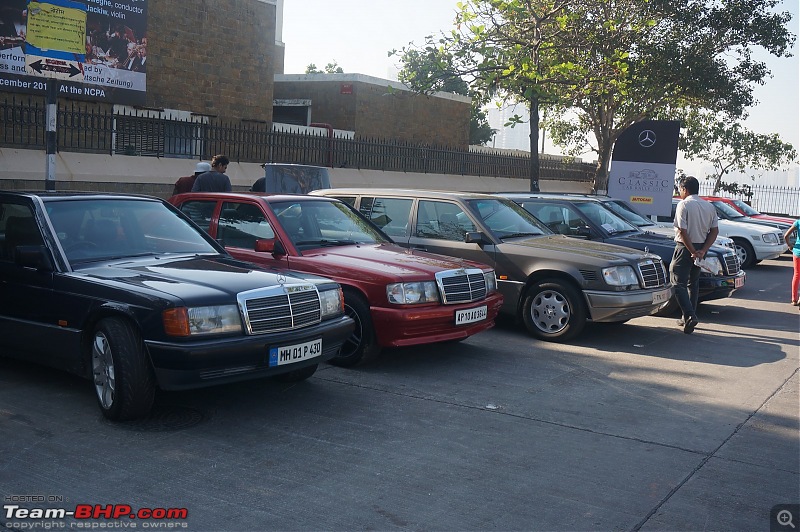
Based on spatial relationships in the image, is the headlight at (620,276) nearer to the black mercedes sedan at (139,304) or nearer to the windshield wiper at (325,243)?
the windshield wiper at (325,243)

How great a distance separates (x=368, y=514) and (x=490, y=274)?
4.45 meters

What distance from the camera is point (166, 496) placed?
449 cm

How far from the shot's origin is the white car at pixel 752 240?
18.5m

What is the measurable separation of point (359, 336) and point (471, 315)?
1.12 meters

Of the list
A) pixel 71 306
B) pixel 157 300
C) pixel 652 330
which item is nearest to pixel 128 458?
pixel 157 300

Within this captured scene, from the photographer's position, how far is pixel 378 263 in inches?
308

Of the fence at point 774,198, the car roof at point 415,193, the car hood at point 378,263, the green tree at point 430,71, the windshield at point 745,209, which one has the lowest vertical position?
the car hood at point 378,263

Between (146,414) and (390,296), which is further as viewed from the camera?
(390,296)

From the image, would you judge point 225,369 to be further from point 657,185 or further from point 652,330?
point 657,185
